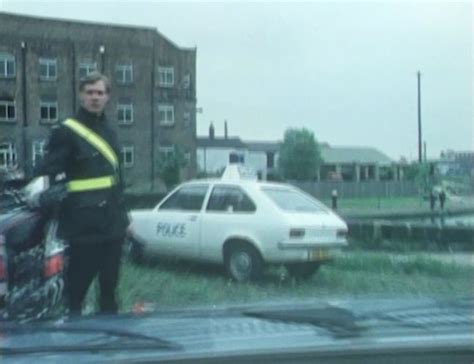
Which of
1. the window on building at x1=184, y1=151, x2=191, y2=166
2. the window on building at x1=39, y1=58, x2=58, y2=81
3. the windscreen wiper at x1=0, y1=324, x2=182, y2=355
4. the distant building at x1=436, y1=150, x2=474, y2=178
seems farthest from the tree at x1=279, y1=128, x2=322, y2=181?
the windscreen wiper at x1=0, y1=324, x2=182, y2=355

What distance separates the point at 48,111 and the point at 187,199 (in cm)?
263

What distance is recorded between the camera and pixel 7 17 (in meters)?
6.02

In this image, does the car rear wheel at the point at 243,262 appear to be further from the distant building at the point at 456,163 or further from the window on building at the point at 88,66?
the window on building at the point at 88,66

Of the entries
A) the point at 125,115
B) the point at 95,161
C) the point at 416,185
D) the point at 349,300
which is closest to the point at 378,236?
the point at 416,185

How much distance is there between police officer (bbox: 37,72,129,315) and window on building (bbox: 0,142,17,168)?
50.6 inches

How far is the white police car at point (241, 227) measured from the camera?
8.42 meters

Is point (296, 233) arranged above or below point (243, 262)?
above

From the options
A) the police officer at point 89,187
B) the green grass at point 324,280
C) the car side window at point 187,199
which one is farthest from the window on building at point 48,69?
the car side window at point 187,199

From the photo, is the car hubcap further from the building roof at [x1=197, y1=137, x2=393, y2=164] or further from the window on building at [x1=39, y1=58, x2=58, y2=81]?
the window on building at [x1=39, y1=58, x2=58, y2=81]

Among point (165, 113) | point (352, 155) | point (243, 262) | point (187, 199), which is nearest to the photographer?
point (165, 113)

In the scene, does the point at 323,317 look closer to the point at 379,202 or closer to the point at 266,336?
the point at 266,336

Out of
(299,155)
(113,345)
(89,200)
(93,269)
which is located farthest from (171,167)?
(113,345)

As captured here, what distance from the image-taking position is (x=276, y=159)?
8305 mm

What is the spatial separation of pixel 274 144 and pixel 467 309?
18.2ft
